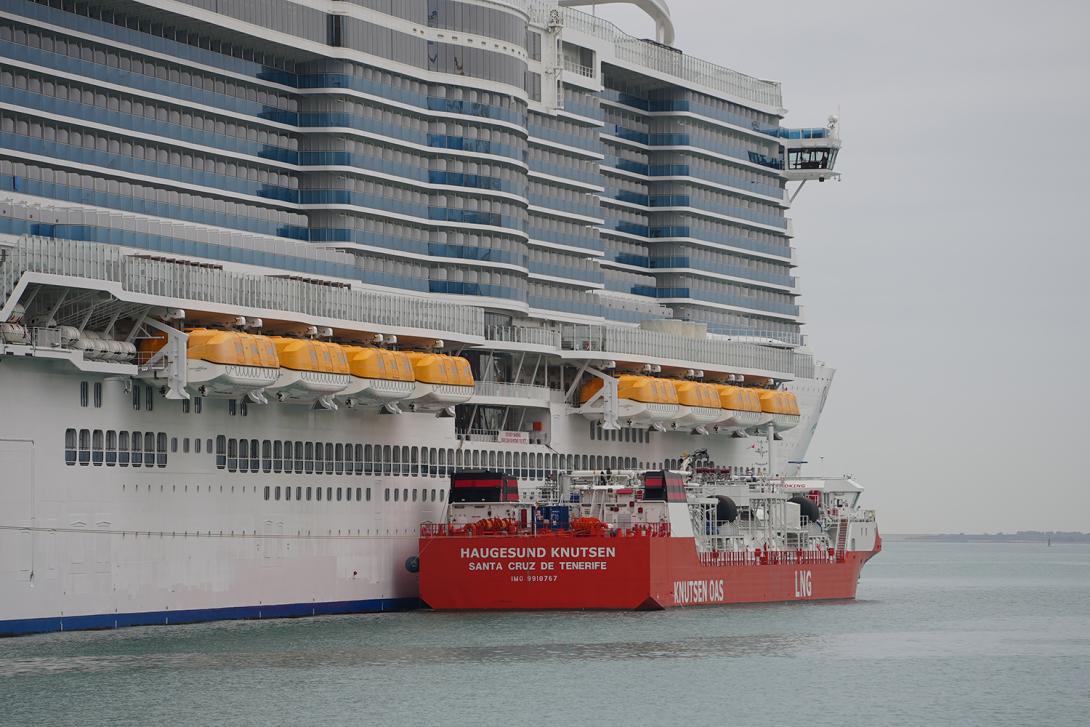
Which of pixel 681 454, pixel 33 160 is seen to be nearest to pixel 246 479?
pixel 33 160

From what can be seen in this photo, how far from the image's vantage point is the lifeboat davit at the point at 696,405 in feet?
317

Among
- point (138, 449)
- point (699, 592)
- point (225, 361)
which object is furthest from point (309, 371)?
point (699, 592)

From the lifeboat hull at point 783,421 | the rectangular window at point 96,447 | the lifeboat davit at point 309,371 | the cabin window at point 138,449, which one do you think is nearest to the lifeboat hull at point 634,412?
the lifeboat hull at point 783,421

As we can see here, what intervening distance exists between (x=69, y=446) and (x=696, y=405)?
130 feet

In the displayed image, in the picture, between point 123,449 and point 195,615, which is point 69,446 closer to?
point 123,449

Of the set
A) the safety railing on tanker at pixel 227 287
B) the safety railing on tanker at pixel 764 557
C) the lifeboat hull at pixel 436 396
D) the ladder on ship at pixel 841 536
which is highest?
the safety railing on tanker at pixel 227 287

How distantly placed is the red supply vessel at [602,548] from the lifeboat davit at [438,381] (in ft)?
10.8

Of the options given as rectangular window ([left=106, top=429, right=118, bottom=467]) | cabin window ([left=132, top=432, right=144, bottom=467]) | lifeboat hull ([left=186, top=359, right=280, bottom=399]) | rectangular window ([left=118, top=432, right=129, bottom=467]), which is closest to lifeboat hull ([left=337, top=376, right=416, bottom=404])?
lifeboat hull ([left=186, top=359, right=280, bottom=399])

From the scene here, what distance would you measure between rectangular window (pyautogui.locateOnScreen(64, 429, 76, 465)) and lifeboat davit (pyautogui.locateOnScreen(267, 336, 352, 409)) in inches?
321

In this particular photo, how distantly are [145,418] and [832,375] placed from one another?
2454 inches

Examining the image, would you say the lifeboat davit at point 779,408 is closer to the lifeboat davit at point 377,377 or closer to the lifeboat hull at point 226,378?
the lifeboat davit at point 377,377

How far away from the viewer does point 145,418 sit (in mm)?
68500

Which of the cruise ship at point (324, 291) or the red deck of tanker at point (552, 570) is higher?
the cruise ship at point (324, 291)

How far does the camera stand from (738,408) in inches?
3971
